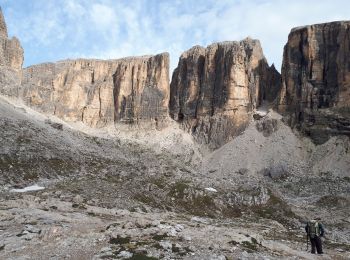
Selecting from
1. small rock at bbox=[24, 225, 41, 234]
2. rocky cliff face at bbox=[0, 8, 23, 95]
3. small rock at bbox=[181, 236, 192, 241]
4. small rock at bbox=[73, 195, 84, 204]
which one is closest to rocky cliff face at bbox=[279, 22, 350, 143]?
small rock at bbox=[73, 195, 84, 204]

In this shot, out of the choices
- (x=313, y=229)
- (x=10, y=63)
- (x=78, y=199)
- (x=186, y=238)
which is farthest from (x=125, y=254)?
(x=10, y=63)

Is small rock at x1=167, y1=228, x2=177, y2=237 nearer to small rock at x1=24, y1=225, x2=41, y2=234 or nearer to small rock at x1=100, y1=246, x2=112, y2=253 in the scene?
small rock at x1=100, y1=246, x2=112, y2=253

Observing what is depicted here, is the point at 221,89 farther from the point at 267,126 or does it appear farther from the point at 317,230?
the point at 317,230

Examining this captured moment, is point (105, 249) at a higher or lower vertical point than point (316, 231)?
lower

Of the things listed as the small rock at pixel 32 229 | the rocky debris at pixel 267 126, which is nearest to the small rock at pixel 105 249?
the small rock at pixel 32 229

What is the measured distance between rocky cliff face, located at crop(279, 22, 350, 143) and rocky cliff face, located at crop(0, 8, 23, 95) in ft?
248

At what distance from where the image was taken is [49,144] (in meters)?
92.4

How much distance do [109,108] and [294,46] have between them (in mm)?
58946

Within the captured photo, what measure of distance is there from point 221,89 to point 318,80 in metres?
27.6

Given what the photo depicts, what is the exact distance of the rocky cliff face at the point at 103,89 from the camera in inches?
5517

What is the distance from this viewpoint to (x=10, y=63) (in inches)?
5349

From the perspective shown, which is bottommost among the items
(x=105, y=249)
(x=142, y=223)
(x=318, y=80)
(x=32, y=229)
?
(x=32, y=229)

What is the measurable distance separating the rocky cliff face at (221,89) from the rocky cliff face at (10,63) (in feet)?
154

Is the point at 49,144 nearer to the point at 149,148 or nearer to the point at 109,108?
the point at 149,148
